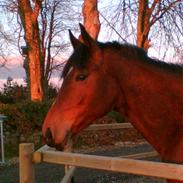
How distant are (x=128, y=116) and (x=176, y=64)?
1.85 ft

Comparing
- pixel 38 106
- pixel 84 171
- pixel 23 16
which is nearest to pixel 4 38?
pixel 23 16

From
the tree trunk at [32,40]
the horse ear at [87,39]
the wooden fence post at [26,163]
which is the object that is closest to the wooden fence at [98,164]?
the wooden fence post at [26,163]

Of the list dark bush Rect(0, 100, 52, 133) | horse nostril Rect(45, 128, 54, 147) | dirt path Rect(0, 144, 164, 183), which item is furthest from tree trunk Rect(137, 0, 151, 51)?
horse nostril Rect(45, 128, 54, 147)

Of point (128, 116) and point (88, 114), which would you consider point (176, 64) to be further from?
point (88, 114)

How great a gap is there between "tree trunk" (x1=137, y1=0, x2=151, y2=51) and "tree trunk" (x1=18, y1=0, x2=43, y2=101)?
14.0 ft

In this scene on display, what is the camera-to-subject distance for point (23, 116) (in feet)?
46.3

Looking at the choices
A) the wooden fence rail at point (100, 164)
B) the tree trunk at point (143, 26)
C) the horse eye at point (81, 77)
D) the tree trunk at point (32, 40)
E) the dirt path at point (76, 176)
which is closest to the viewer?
the wooden fence rail at point (100, 164)

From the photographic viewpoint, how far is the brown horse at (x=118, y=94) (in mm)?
3387

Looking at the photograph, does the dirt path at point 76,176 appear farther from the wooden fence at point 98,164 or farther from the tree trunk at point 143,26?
the tree trunk at point 143,26

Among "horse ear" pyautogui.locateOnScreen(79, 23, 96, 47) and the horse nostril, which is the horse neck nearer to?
"horse ear" pyautogui.locateOnScreen(79, 23, 96, 47)

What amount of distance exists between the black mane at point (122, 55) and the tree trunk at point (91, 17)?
24.2 ft

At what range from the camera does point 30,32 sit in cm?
1889

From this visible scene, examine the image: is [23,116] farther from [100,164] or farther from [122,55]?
[100,164]

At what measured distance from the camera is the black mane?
3.49 m
